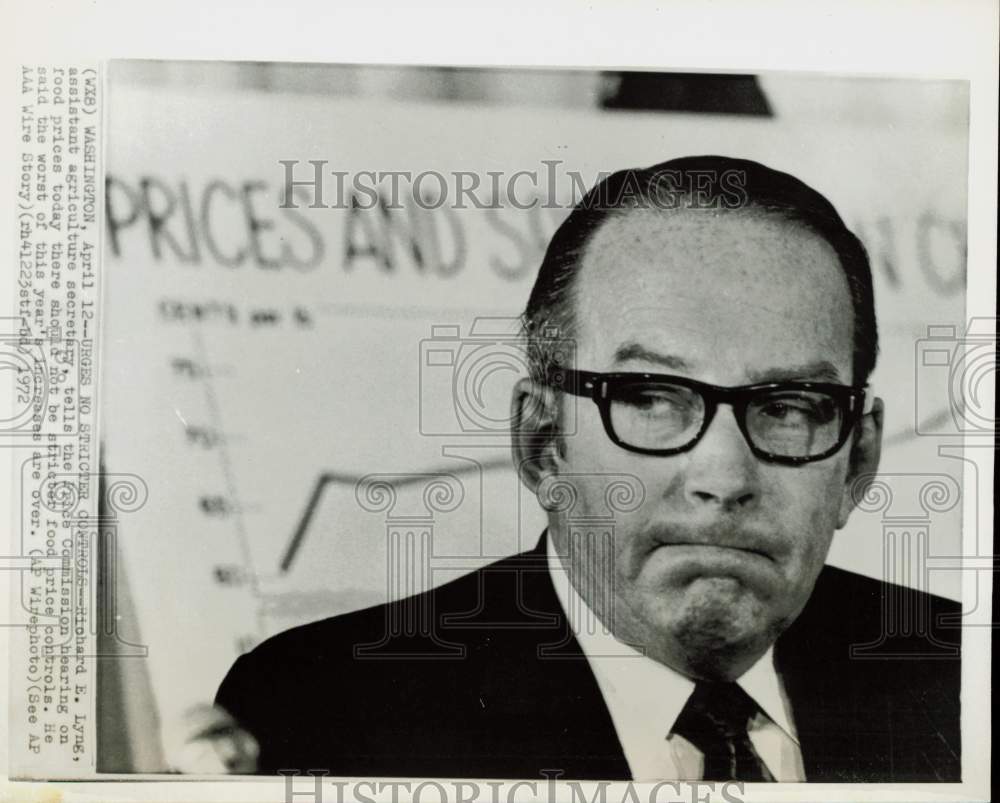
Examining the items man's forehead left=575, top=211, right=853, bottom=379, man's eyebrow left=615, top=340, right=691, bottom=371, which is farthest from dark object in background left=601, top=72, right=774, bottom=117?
man's eyebrow left=615, top=340, right=691, bottom=371

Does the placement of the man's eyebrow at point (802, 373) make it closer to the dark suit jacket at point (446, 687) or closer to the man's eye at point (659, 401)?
the man's eye at point (659, 401)

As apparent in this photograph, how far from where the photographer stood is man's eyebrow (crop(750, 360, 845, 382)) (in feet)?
3.18

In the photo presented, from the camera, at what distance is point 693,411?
97 cm

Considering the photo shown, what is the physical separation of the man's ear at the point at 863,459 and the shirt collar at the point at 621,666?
17cm

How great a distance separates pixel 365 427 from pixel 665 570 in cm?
34

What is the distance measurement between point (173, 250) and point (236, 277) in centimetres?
7

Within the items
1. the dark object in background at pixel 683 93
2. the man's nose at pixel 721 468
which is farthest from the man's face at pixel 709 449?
the dark object in background at pixel 683 93

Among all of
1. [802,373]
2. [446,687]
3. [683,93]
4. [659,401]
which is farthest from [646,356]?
→ [446,687]

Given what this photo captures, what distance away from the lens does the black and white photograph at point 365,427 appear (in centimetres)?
99

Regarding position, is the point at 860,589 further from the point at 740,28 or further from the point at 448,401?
the point at 740,28

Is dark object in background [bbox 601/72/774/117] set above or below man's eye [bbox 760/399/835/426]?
above

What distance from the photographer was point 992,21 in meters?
1.01

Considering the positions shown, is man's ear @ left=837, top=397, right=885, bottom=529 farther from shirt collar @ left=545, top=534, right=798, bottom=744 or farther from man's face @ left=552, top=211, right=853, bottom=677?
shirt collar @ left=545, top=534, right=798, bottom=744

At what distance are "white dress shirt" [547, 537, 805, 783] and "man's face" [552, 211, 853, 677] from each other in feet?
0.05
